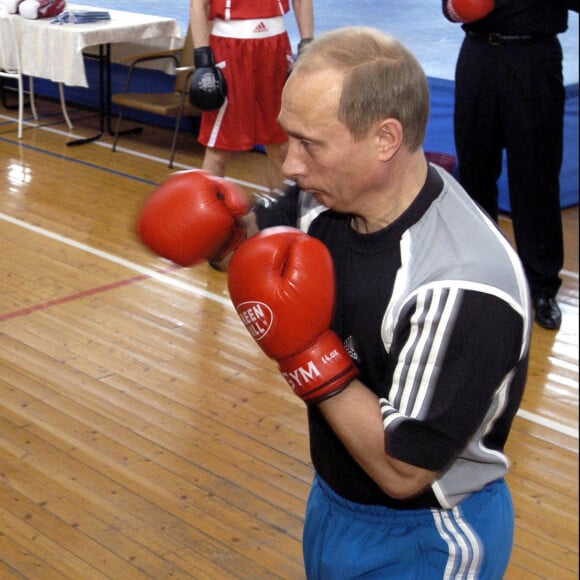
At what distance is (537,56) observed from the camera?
3633 millimetres

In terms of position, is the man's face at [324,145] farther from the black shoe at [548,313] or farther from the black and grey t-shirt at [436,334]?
the black shoe at [548,313]

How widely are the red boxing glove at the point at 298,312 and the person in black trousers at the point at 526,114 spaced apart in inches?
97.6

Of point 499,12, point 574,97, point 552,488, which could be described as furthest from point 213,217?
point 574,97

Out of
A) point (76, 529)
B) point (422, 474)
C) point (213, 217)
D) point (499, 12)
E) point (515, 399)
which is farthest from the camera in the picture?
point (499, 12)

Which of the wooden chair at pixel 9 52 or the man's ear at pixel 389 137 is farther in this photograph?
the wooden chair at pixel 9 52

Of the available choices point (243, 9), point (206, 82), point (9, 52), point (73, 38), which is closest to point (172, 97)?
point (73, 38)

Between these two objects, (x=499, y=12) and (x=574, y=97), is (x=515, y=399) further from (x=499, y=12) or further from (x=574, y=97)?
(x=574, y=97)

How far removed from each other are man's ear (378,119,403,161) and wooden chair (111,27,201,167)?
450 centimetres

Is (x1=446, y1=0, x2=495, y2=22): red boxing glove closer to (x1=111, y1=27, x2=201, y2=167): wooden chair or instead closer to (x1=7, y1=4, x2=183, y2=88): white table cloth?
(x1=111, y1=27, x2=201, y2=167): wooden chair

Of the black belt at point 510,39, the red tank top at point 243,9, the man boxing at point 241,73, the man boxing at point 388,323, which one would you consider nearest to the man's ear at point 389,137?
the man boxing at point 388,323

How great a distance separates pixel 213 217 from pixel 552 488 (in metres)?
1.50

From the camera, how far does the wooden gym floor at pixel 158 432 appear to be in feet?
7.50

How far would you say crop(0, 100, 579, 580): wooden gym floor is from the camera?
7.50 ft

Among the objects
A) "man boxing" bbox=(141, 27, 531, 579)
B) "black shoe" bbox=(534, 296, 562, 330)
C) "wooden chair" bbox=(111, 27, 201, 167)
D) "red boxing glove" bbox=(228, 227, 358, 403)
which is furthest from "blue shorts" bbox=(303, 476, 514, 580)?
"wooden chair" bbox=(111, 27, 201, 167)
